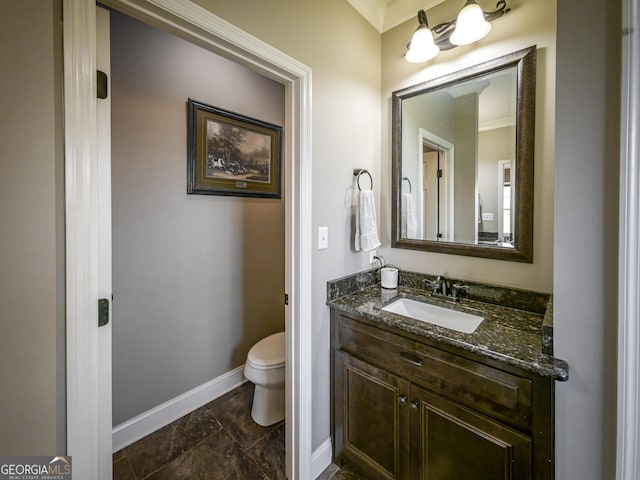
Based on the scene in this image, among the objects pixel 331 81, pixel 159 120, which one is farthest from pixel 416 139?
pixel 159 120

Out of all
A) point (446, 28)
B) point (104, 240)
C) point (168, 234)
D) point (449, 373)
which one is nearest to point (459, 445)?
point (449, 373)

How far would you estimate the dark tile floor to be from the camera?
141cm

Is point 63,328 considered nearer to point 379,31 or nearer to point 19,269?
point 19,269

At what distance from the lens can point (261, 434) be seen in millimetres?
1679

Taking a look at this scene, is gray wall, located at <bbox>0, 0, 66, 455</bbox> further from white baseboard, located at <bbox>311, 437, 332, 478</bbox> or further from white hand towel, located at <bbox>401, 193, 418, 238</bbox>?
white hand towel, located at <bbox>401, 193, 418, 238</bbox>

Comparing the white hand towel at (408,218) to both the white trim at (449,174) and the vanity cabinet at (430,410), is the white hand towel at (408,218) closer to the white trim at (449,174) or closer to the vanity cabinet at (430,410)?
the white trim at (449,174)

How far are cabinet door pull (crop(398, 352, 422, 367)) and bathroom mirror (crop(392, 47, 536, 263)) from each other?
Result: 702mm

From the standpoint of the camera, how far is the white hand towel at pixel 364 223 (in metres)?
1.55

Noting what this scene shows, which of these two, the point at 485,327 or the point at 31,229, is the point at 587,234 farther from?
the point at 31,229

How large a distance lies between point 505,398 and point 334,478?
1.01 meters

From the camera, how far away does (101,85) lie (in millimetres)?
814

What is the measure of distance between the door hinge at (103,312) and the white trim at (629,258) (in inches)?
57.7

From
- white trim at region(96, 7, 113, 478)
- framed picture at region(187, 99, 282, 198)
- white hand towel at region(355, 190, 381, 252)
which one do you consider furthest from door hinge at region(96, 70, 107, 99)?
white hand towel at region(355, 190, 381, 252)

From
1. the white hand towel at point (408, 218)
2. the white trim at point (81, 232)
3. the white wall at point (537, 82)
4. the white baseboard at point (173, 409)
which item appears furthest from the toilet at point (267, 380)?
the white hand towel at point (408, 218)
